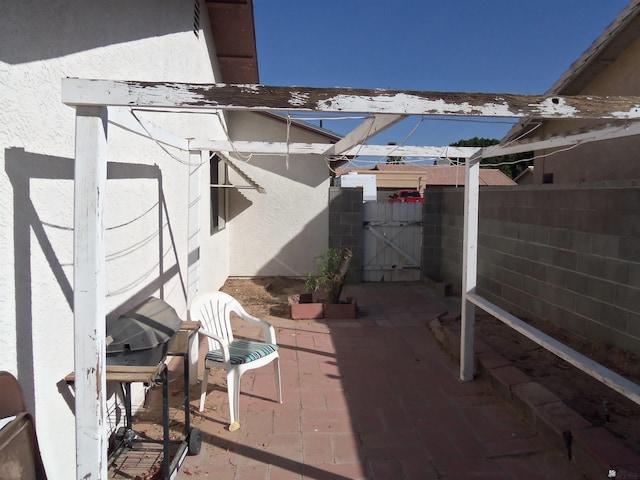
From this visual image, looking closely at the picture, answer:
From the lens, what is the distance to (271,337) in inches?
157

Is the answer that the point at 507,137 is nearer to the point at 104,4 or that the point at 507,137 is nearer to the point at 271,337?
the point at 271,337

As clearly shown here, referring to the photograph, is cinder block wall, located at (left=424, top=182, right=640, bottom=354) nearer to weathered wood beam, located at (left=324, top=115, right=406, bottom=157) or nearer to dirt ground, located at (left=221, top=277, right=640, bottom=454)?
dirt ground, located at (left=221, top=277, right=640, bottom=454)

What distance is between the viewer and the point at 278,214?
948 cm

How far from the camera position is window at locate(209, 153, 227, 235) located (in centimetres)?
774

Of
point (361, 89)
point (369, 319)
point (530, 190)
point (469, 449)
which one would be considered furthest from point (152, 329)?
point (530, 190)

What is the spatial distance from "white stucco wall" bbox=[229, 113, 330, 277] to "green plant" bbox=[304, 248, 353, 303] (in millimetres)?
2119

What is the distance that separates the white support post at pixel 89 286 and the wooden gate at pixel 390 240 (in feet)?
25.0

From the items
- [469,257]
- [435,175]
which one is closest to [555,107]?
[469,257]

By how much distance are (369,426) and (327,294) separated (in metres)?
3.41

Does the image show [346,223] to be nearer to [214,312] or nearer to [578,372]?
[214,312]

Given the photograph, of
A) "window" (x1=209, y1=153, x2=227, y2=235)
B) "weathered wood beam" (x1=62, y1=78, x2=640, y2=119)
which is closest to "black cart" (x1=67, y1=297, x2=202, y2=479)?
"weathered wood beam" (x1=62, y1=78, x2=640, y2=119)

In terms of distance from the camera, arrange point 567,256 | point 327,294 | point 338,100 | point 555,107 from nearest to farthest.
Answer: point 338,100
point 555,107
point 567,256
point 327,294

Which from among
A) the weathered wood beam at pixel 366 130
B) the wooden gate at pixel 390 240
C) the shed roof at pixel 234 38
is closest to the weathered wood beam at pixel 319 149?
the weathered wood beam at pixel 366 130

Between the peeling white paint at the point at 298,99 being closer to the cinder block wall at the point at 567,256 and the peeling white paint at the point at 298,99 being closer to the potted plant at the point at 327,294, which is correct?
the cinder block wall at the point at 567,256
